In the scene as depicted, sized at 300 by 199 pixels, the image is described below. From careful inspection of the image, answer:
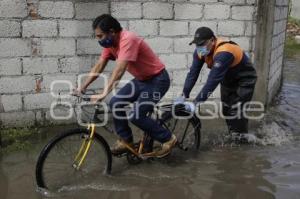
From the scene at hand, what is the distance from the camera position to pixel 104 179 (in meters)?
4.94

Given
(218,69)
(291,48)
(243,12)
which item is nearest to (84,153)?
(218,69)

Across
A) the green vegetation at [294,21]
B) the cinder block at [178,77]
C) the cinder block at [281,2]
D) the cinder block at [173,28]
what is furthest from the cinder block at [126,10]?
the green vegetation at [294,21]

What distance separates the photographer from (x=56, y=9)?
6.34 m

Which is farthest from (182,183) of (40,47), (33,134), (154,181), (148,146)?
(40,47)

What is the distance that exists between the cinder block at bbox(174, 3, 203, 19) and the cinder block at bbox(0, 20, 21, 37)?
2545mm

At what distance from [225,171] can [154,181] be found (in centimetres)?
97

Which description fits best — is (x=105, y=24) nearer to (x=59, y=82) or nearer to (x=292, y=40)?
(x=59, y=82)

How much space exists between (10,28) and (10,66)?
0.56 metres

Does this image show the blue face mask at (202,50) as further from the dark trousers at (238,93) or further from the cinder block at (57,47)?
the cinder block at (57,47)

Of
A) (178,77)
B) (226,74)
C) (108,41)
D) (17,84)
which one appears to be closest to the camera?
(108,41)

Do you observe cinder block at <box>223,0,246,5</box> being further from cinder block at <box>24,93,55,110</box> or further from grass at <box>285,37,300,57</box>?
grass at <box>285,37,300,57</box>

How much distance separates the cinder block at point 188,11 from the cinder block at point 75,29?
4.97 feet

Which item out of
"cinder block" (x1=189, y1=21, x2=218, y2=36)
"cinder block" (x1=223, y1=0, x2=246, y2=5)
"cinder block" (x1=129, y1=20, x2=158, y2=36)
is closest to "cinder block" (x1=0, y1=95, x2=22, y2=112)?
"cinder block" (x1=129, y1=20, x2=158, y2=36)

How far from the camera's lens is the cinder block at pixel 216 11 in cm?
718
